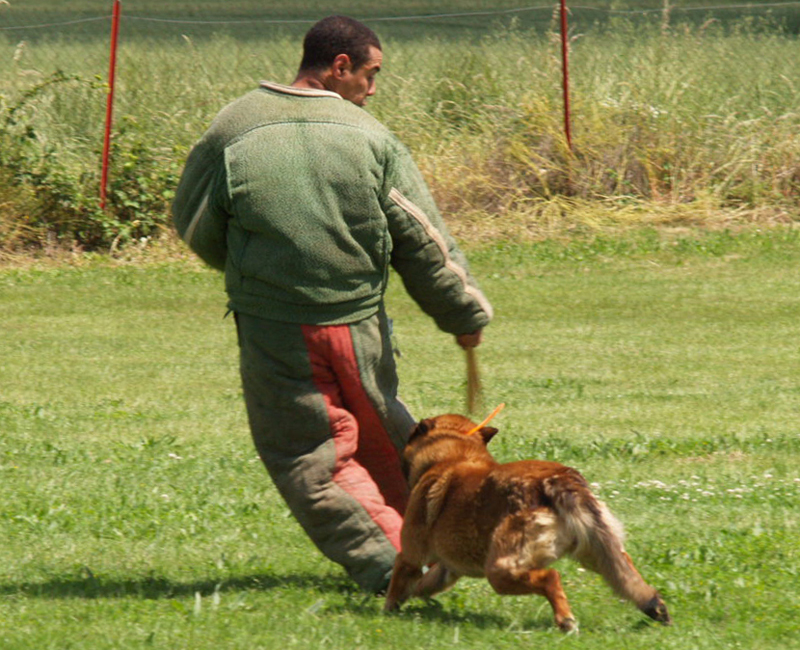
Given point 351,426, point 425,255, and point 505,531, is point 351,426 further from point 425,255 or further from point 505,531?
point 505,531

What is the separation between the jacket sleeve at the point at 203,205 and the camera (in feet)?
15.1

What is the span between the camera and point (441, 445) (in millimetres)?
4742

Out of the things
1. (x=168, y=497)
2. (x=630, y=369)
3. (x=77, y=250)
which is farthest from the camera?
(x=77, y=250)

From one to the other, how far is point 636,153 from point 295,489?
10709mm

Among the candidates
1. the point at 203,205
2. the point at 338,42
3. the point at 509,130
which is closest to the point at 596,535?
the point at 203,205

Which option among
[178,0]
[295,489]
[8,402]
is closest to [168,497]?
[295,489]

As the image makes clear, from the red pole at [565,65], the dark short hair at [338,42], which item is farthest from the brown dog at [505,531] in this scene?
the red pole at [565,65]

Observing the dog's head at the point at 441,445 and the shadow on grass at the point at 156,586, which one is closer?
the dog's head at the point at 441,445

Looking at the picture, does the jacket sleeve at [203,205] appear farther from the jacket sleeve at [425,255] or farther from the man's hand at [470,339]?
the man's hand at [470,339]

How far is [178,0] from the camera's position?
79.6 feet

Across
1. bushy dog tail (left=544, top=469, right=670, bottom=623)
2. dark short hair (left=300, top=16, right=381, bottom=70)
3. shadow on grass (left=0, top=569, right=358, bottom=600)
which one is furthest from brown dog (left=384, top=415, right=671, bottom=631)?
dark short hair (left=300, top=16, right=381, bottom=70)

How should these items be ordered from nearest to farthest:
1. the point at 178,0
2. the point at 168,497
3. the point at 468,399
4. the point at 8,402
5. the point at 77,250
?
1. the point at 468,399
2. the point at 168,497
3. the point at 8,402
4. the point at 77,250
5. the point at 178,0

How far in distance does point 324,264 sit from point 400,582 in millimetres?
1086

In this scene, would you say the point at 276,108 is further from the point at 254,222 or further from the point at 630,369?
the point at 630,369
